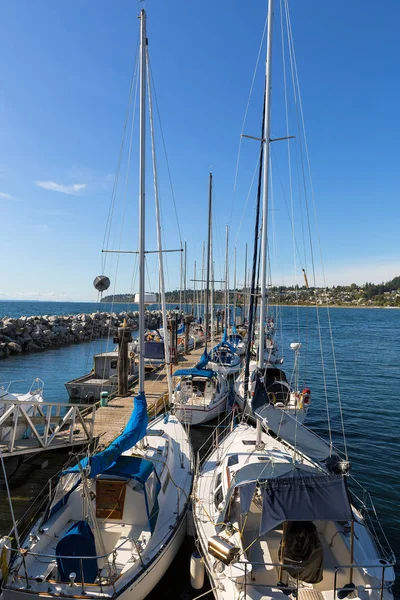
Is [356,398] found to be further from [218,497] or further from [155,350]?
[218,497]

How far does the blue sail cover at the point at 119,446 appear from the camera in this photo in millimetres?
7793

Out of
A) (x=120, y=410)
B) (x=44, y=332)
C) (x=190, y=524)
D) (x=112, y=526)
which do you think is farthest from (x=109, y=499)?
(x=44, y=332)

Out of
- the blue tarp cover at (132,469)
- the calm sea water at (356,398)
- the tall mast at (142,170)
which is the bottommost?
the calm sea water at (356,398)

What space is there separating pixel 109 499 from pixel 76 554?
167 cm

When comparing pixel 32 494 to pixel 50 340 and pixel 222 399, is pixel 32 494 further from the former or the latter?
pixel 50 340

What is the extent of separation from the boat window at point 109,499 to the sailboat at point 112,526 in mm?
19

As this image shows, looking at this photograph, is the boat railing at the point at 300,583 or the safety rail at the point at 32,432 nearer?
the boat railing at the point at 300,583

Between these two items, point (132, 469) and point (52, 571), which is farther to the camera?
point (132, 469)

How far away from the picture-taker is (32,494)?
40.7 feet

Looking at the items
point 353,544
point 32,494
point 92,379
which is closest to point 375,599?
point 353,544

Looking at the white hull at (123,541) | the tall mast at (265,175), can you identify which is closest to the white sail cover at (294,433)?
the tall mast at (265,175)

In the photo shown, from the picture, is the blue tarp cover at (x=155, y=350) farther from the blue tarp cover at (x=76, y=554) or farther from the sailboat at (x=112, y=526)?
the blue tarp cover at (x=76, y=554)

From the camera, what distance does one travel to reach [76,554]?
22.1ft

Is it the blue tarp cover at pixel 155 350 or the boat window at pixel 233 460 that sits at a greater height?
the blue tarp cover at pixel 155 350
